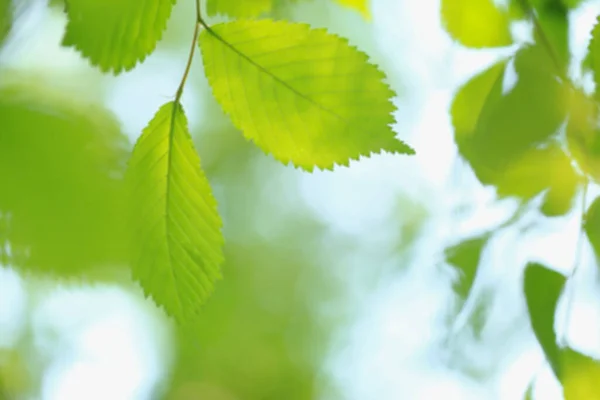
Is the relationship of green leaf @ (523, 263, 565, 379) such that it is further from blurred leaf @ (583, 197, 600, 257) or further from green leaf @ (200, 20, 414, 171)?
green leaf @ (200, 20, 414, 171)

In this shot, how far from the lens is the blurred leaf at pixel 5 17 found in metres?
0.35

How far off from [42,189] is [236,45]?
0.14 m

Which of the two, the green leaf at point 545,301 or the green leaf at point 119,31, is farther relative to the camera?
the green leaf at point 545,301

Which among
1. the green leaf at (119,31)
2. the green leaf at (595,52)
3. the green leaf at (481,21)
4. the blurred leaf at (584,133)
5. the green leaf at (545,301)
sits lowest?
the green leaf at (545,301)

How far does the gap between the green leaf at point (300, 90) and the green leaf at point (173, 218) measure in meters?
0.03

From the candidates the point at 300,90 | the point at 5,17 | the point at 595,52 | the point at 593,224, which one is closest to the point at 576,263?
the point at 593,224

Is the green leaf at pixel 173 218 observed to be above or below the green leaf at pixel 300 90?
below

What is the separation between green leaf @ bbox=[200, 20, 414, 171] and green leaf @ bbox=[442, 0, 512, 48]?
0.62 ft

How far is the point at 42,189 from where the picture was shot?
302 mm

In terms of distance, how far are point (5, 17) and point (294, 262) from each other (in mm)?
241

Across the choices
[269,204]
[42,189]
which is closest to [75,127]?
[42,189]

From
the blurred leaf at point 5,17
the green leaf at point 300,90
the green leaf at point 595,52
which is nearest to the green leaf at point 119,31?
the green leaf at point 300,90

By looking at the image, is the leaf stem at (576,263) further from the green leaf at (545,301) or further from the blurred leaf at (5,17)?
the blurred leaf at (5,17)

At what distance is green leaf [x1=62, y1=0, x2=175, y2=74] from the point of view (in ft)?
0.79
